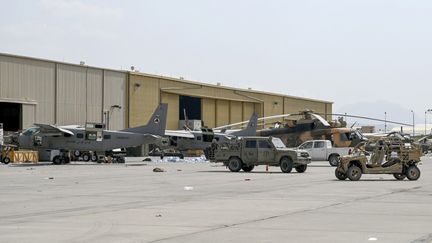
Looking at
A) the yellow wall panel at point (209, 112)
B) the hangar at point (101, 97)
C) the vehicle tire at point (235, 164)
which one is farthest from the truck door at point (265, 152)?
the yellow wall panel at point (209, 112)

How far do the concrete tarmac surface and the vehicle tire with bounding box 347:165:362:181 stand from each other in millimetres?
3570

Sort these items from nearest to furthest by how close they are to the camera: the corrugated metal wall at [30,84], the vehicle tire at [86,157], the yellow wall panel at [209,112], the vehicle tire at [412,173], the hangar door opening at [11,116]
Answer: the vehicle tire at [412,173] < the vehicle tire at [86,157] < the corrugated metal wall at [30,84] < the hangar door opening at [11,116] < the yellow wall panel at [209,112]

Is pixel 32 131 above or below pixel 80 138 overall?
above

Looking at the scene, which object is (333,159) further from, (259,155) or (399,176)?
(399,176)

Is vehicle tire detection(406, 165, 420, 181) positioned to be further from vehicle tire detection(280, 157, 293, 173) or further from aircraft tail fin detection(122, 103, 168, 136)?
aircraft tail fin detection(122, 103, 168, 136)

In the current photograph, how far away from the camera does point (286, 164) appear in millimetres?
35000

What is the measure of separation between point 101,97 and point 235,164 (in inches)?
1463

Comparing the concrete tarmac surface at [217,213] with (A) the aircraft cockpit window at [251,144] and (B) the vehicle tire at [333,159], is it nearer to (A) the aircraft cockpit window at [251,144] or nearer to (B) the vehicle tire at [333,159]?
(A) the aircraft cockpit window at [251,144]

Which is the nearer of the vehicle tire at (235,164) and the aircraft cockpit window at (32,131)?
the vehicle tire at (235,164)

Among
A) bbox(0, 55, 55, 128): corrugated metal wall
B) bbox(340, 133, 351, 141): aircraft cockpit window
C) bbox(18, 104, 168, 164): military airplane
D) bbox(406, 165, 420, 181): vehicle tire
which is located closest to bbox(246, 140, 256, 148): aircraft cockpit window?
bbox(406, 165, 420, 181): vehicle tire

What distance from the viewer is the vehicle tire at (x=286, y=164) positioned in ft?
114

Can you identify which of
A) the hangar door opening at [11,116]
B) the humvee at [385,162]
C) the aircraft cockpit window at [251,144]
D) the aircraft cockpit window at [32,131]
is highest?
the hangar door opening at [11,116]

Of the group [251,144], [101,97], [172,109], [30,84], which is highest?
[30,84]

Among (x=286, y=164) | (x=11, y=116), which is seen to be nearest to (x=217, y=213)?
(x=286, y=164)
